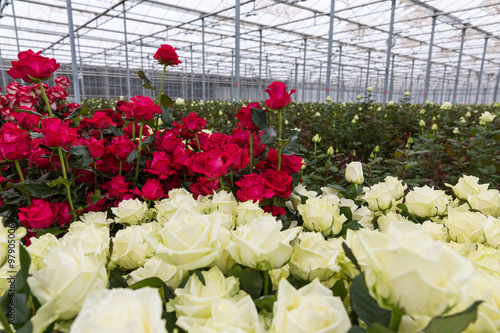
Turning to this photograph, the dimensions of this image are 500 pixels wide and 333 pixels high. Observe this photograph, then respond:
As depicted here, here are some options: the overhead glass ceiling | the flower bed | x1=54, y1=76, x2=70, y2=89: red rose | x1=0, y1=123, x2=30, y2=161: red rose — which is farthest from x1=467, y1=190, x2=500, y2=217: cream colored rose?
the overhead glass ceiling

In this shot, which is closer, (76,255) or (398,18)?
(76,255)

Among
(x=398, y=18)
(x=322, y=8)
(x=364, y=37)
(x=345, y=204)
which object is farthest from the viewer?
(x=364, y=37)

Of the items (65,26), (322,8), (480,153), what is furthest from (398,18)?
(65,26)

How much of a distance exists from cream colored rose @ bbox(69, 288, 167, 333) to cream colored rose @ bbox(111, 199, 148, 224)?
528mm

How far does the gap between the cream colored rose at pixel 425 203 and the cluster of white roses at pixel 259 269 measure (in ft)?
0.24

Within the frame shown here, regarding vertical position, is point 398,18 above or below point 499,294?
above

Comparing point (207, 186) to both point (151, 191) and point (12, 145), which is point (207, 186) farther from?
point (12, 145)

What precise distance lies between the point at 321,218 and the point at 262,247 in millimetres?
287

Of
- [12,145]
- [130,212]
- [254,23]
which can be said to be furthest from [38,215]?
[254,23]

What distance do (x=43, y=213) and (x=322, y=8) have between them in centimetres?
1239

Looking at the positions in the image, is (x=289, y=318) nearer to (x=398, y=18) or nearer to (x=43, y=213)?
(x=43, y=213)

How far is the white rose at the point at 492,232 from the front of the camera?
645 millimetres

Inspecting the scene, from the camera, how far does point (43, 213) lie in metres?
0.94

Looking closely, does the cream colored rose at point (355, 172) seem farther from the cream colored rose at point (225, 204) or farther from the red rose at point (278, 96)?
the cream colored rose at point (225, 204)
